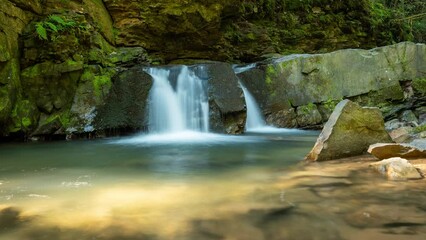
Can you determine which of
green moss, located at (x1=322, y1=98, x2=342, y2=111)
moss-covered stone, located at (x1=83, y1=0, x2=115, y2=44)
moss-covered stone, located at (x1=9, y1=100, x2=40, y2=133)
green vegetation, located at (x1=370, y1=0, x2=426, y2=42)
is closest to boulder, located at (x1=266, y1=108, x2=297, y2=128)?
green moss, located at (x1=322, y1=98, x2=342, y2=111)

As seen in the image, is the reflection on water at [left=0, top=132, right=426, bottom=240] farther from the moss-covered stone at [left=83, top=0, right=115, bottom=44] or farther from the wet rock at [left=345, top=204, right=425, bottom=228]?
the moss-covered stone at [left=83, top=0, right=115, bottom=44]

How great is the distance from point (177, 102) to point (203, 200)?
6380mm

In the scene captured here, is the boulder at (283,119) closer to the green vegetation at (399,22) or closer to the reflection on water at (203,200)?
the reflection on water at (203,200)

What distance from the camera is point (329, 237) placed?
2.34 m

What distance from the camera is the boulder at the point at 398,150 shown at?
4473 mm

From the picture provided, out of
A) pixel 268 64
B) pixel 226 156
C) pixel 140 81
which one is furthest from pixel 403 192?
pixel 268 64

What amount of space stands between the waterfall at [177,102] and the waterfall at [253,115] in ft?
5.75

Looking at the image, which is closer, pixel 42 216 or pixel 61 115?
pixel 42 216

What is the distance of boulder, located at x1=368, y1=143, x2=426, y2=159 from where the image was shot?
14.7ft

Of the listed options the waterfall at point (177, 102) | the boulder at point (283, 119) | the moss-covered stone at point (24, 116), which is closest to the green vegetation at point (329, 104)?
the boulder at point (283, 119)

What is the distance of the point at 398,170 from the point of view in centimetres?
382

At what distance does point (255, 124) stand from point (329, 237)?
27.1 feet

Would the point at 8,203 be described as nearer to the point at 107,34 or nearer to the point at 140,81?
the point at 140,81

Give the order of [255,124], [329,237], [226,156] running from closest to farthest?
[329,237] → [226,156] → [255,124]
